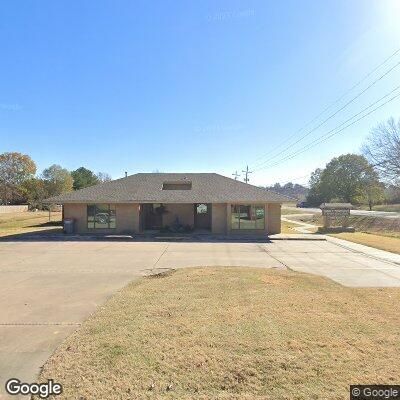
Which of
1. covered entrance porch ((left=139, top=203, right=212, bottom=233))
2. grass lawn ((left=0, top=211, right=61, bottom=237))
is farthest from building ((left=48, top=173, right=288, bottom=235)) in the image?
grass lawn ((left=0, top=211, right=61, bottom=237))

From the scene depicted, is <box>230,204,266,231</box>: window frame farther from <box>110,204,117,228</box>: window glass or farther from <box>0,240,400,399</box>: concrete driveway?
<box>110,204,117,228</box>: window glass

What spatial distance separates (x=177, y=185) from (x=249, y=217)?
22.0ft

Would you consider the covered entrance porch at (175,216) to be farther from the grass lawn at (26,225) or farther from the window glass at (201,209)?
the grass lawn at (26,225)

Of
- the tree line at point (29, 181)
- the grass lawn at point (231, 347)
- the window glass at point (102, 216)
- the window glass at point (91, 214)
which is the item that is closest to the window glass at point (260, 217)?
the window glass at point (102, 216)

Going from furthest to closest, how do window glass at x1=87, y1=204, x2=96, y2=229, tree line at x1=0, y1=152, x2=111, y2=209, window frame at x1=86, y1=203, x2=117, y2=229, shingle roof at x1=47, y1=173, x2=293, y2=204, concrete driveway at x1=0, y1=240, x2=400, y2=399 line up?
tree line at x1=0, y1=152, x2=111, y2=209
window glass at x1=87, y1=204, x2=96, y2=229
window frame at x1=86, y1=203, x2=117, y2=229
shingle roof at x1=47, y1=173, x2=293, y2=204
concrete driveway at x1=0, y1=240, x2=400, y2=399

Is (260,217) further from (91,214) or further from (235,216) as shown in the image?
(91,214)

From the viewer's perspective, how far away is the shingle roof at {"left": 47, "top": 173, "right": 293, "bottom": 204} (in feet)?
77.1

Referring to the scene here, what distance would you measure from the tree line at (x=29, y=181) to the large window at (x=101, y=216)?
4990 centimetres

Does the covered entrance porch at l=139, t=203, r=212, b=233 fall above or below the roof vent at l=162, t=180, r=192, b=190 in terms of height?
below

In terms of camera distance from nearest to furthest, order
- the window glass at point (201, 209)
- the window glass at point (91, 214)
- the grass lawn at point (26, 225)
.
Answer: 1. the window glass at point (91, 214)
2. the grass lawn at point (26, 225)
3. the window glass at point (201, 209)

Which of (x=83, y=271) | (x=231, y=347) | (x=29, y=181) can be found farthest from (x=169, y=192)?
(x=29, y=181)

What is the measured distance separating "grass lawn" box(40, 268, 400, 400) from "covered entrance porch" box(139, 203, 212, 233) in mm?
18814

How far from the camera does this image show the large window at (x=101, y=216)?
2414 cm

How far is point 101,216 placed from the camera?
24.2m
